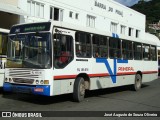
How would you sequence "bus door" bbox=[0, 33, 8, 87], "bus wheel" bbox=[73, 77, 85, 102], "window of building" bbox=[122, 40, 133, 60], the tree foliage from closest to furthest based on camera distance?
1. "bus wheel" bbox=[73, 77, 85, 102]
2. "bus door" bbox=[0, 33, 8, 87]
3. "window of building" bbox=[122, 40, 133, 60]
4. the tree foliage

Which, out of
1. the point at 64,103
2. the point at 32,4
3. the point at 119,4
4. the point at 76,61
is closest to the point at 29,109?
the point at 64,103

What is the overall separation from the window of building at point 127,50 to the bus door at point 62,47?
185 inches

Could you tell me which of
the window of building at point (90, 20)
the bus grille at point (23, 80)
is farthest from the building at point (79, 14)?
the bus grille at point (23, 80)

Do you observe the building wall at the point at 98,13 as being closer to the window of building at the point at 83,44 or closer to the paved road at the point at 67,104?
the window of building at the point at 83,44

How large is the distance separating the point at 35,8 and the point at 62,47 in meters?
12.7

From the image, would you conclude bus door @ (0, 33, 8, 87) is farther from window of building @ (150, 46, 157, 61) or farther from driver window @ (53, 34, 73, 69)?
window of building @ (150, 46, 157, 61)

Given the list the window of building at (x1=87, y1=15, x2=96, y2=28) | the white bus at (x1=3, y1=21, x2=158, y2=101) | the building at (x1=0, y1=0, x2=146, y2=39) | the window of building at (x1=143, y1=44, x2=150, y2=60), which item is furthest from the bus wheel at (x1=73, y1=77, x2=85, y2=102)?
the window of building at (x1=87, y1=15, x2=96, y2=28)

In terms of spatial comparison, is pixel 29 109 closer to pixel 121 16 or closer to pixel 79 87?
pixel 79 87

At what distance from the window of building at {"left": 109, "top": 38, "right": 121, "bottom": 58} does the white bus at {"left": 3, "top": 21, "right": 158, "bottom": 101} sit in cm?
11

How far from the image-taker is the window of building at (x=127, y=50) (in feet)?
52.7

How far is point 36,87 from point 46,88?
1.31 feet

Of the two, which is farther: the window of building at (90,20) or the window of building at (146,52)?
the window of building at (90,20)

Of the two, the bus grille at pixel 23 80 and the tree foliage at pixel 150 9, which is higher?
the tree foliage at pixel 150 9

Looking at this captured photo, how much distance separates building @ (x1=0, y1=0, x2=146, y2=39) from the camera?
734 inches
